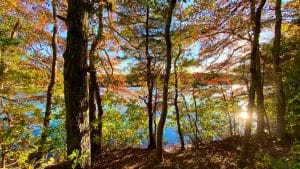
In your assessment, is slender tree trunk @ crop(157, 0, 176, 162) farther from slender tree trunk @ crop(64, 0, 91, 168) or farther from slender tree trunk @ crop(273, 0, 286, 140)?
slender tree trunk @ crop(273, 0, 286, 140)

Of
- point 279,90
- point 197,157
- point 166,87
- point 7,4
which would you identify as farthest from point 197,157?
point 7,4

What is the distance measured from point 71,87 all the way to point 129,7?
704cm

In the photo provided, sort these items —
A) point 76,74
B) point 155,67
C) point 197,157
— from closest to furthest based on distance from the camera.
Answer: point 76,74, point 197,157, point 155,67

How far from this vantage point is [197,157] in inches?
369

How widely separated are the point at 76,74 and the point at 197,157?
621 centimetres

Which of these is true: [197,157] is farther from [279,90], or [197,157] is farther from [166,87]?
[279,90]

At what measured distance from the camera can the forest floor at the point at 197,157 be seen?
8.42m

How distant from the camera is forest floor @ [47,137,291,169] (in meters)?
8.39

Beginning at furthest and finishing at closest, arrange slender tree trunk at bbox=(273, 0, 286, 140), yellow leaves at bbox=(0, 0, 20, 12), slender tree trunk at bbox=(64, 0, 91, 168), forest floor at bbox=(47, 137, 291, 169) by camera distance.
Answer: slender tree trunk at bbox=(273, 0, 286, 140)
yellow leaves at bbox=(0, 0, 20, 12)
forest floor at bbox=(47, 137, 291, 169)
slender tree trunk at bbox=(64, 0, 91, 168)

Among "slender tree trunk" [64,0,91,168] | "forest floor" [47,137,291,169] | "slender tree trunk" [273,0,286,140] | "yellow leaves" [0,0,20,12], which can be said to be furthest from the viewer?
"slender tree trunk" [273,0,286,140]

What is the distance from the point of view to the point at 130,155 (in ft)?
34.8

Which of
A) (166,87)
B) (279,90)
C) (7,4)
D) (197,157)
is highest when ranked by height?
(7,4)

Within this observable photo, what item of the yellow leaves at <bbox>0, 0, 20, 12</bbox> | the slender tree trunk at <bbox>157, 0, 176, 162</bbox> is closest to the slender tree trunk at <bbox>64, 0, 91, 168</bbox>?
the slender tree trunk at <bbox>157, 0, 176, 162</bbox>

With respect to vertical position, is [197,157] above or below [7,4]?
below
